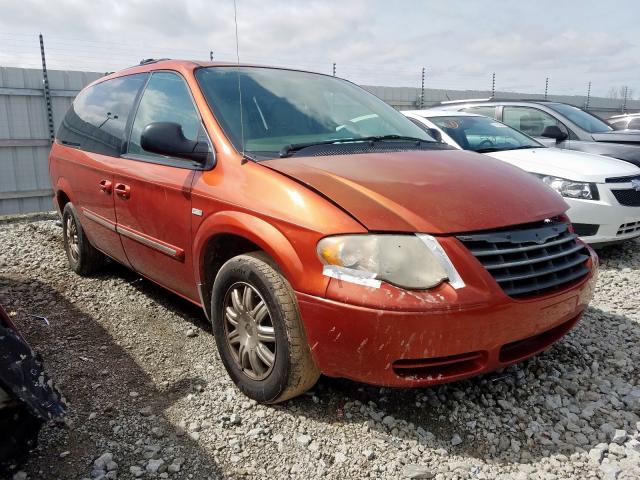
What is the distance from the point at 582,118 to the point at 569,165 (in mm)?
2823

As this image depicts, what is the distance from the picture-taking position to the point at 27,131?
8688mm

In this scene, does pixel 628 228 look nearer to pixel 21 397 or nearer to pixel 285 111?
pixel 285 111

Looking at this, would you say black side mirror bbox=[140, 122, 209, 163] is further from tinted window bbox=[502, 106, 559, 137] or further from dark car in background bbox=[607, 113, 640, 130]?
dark car in background bbox=[607, 113, 640, 130]

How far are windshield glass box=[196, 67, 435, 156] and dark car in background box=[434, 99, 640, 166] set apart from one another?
391 centimetres

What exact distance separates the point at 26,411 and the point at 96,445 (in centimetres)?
59

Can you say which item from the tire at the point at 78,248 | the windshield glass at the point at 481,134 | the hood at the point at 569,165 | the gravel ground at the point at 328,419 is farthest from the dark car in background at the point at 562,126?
the tire at the point at 78,248

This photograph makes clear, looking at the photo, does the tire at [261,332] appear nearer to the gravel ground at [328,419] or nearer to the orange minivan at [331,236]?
the orange minivan at [331,236]

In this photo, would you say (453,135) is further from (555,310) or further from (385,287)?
(385,287)

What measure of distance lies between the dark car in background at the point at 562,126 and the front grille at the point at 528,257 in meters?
4.52

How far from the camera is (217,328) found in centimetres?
273

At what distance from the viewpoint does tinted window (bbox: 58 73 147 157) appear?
3678 millimetres

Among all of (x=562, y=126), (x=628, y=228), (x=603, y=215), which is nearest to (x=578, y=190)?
(x=603, y=215)

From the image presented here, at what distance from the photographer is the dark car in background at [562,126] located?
6371 mm

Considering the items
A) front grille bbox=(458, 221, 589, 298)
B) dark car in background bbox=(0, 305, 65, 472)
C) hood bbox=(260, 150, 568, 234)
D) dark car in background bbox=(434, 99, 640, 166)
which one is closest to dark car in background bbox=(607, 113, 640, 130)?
dark car in background bbox=(434, 99, 640, 166)
